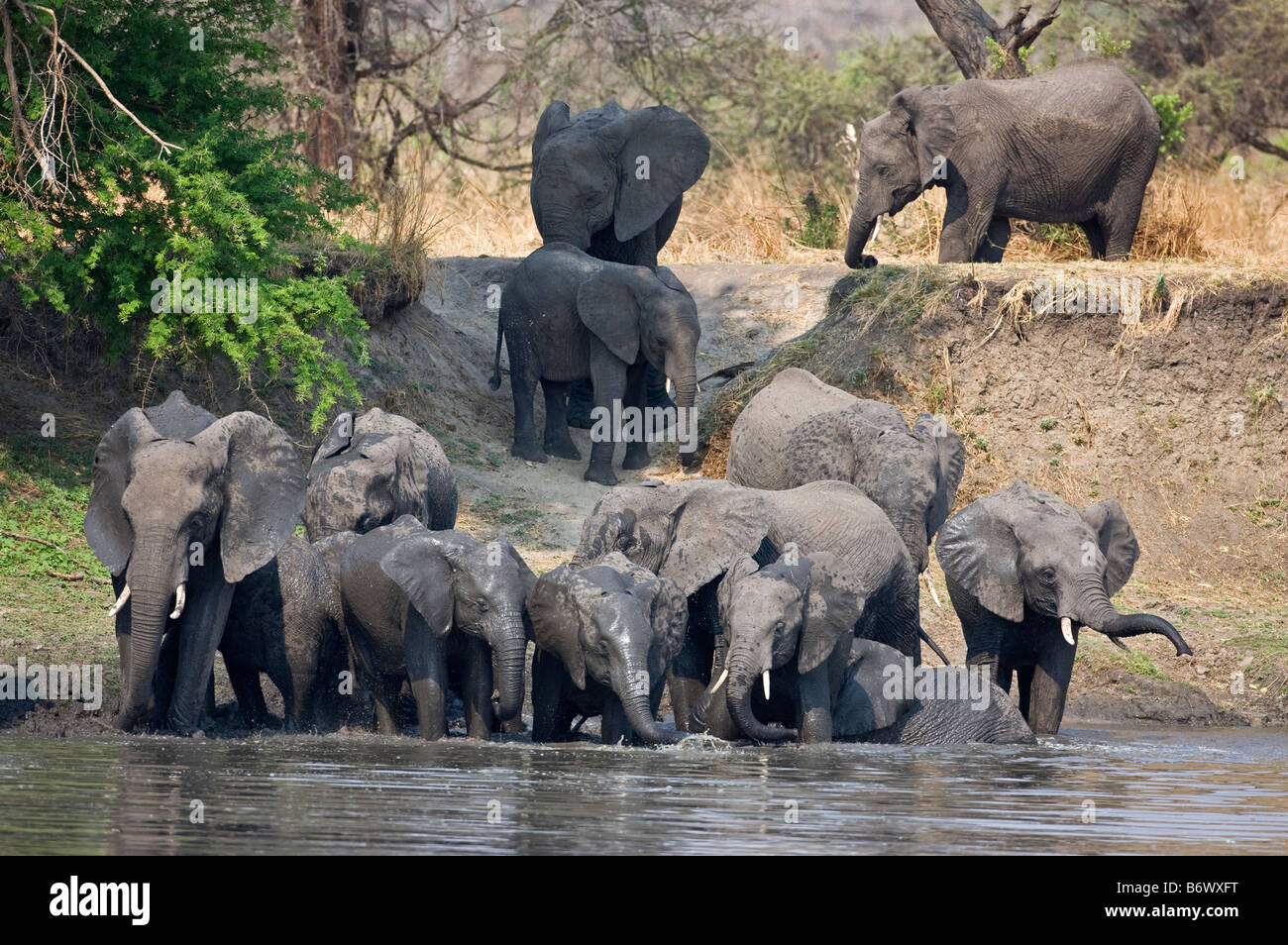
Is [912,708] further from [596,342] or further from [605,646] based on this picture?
[596,342]

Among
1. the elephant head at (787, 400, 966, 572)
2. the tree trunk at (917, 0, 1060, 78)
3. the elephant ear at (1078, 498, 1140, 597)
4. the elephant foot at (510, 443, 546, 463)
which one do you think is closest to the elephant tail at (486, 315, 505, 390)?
the elephant foot at (510, 443, 546, 463)

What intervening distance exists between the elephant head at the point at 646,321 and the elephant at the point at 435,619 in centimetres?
617

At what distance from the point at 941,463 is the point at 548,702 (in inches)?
160

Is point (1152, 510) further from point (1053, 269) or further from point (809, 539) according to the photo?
point (809, 539)

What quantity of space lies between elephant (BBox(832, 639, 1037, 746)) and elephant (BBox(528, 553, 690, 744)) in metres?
1.17

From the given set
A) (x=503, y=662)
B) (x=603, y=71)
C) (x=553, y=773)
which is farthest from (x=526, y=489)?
(x=603, y=71)

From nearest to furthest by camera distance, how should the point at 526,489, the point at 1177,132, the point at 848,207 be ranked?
the point at 526,489, the point at 1177,132, the point at 848,207

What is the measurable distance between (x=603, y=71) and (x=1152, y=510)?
717 inches

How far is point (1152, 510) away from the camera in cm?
1864

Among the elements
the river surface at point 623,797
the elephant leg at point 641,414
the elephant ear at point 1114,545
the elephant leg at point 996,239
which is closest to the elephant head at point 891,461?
the elephant ear at point 1114,545

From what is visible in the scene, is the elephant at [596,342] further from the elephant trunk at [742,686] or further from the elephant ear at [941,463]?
the elephant trunk at [742,686]

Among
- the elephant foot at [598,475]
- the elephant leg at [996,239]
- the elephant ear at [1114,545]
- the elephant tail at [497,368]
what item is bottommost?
the elephant ear at [1114,545]

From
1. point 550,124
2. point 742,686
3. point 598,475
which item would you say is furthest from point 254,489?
point 550,124

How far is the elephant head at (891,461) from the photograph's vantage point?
47.5ft
